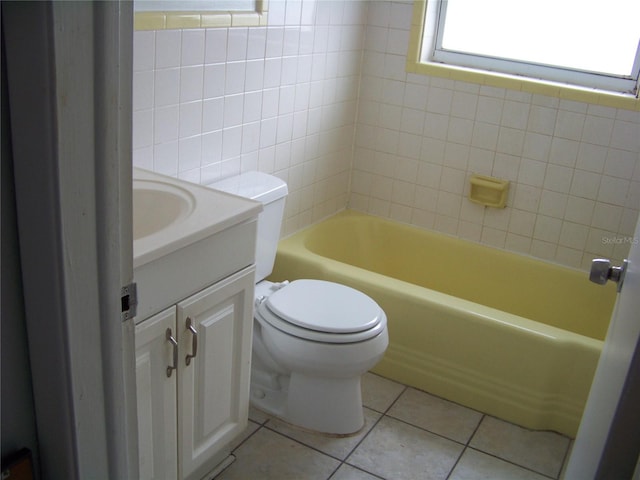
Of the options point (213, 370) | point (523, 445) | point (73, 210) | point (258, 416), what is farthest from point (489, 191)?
point (73, 210)

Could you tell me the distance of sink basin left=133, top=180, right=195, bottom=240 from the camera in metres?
1.92

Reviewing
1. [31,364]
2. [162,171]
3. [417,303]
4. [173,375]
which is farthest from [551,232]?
[31,364]

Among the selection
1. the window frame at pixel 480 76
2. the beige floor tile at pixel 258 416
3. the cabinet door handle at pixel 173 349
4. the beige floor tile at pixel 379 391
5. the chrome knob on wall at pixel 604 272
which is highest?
the window frame at pixel 480 76

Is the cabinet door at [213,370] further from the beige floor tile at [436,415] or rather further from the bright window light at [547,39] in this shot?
the bright window light at [547,39]

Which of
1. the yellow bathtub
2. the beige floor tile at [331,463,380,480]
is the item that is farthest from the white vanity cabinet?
the yellow bathtub

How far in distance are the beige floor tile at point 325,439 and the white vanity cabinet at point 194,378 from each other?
0.29 meters

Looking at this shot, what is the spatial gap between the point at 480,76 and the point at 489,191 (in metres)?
0.49

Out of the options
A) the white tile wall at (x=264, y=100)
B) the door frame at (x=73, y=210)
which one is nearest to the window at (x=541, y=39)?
the white tile wall at (x=264, y=100)

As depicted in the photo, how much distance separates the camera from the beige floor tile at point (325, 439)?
7.74 feet

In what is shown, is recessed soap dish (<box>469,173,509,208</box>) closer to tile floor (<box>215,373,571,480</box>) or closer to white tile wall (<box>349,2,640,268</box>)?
white tile wall (<box>349,2,640,268</box>)

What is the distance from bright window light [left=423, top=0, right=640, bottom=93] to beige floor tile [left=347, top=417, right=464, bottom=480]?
155 centimetres

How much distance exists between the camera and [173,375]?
5.85 ft

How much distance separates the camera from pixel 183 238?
1657 mm

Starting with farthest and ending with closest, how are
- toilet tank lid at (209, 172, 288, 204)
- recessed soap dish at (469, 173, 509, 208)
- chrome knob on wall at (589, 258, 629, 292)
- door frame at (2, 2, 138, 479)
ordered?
1. recessed soap dish at (469, 173, 509, 208)
2. toilet tank lid at (209, 172, 288, 204)
3. chrome knob on wall at (589, 258, 629, 292)
4. door frame at (2, 2, 138, 479)
